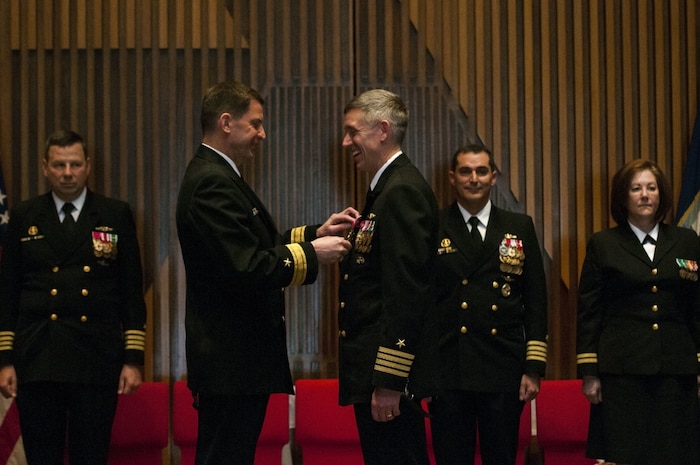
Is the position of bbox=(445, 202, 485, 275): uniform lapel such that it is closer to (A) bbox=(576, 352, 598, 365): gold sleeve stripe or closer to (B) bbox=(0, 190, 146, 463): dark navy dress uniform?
(A) bbox=(576, 352, 598, 365): gold sleeve stripe

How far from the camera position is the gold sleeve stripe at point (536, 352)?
386 cm

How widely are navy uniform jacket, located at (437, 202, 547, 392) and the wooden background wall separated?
35.3 inches

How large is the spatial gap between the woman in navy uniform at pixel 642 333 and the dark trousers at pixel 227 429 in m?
1.72

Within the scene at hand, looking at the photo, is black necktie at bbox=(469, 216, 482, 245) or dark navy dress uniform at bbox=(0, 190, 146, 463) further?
black necktie at bbox=(469, 216, 482, 245)

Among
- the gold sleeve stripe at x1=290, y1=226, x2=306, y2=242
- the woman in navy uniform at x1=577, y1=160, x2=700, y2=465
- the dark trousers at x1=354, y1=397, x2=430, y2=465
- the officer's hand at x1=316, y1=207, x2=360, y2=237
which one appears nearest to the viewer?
the dark trousers at x1=354, y1=397, x2=430, y2=465

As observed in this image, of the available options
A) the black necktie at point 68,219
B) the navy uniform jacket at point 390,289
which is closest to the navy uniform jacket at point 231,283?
the navy uniform jacket at point 390,289

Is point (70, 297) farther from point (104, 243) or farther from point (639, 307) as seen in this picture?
point (639, 307)

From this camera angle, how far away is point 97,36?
486 centimetres

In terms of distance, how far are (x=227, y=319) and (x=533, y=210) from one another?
2.43 metres

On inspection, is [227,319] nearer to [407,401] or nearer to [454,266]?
[407,401]

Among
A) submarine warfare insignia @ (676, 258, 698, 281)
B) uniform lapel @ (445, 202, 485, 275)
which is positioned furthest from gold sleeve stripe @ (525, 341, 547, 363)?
submarine warfare insignia @ (676, 258, 698, 281)

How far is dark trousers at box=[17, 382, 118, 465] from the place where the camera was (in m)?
3.77

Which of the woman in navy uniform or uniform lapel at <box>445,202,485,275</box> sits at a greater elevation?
uniform lapel at <box>445,202,485,275</box>

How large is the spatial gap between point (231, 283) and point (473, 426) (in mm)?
1548
